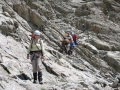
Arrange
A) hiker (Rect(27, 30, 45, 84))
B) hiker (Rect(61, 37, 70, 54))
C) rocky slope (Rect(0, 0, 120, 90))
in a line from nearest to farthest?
hiker (Rect(27, 30, 45, 84))
rocky slope (Rect(0, 0, 120, 90))
hiker (Rect(61, 37, 70, 54))

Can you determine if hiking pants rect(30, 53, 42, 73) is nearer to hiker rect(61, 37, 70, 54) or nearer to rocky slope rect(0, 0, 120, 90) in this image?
rocky slope rect(0, 0, 120, 90)

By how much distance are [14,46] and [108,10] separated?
2948 centimetres

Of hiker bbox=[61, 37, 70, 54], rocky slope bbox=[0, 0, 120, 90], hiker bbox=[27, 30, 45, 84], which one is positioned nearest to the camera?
hiker bbox=[27, 30, 45, 84]

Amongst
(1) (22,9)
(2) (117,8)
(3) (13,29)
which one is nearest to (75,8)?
(2) (117,8)

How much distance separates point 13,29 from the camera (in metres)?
17.9

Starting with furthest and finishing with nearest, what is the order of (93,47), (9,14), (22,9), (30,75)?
(93,47) < (22,9) < (9,14) < (30,75)

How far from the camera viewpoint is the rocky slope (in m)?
11.9

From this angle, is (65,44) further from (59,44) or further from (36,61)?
(36,61)

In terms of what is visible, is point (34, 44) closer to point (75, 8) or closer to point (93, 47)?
point (93, 47)

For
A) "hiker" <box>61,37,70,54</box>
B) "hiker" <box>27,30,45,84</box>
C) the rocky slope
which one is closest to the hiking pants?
"hiker" <box>27,30,45,84</box>

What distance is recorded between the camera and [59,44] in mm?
22875

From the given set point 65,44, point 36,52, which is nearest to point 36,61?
point 36,52

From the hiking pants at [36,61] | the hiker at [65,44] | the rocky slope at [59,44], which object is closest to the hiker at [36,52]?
the hiking pants at [36,61]

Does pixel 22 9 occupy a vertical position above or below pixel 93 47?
above
